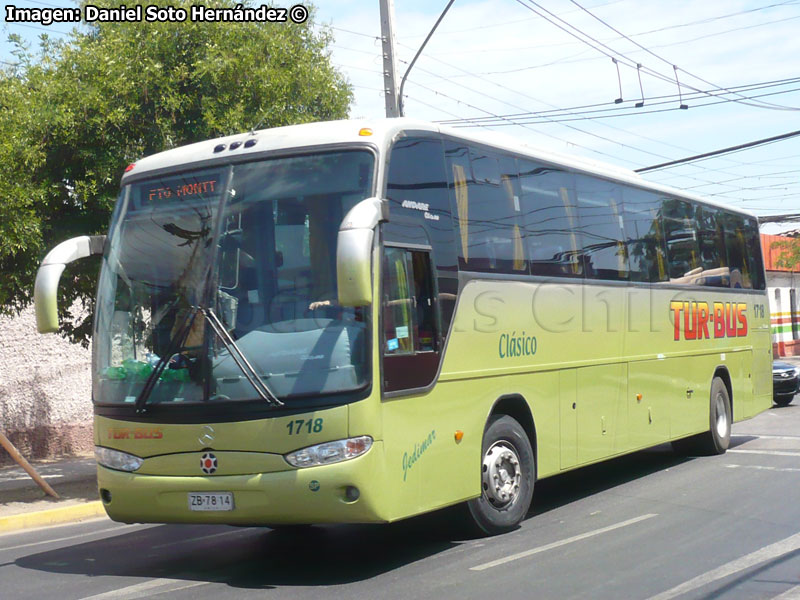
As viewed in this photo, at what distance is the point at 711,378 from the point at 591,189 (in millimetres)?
4484

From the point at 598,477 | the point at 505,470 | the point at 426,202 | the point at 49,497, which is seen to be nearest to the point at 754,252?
the point at 598,477

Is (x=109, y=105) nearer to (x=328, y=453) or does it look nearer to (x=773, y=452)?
(x=328, y=453)

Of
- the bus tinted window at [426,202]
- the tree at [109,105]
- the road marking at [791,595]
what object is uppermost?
the tree at [109,105]

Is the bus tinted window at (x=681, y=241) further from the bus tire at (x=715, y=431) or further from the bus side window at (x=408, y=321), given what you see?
the bus side window at (x=408, y=321)

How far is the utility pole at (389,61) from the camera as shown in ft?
54.7

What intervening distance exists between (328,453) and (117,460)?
73.2 inches

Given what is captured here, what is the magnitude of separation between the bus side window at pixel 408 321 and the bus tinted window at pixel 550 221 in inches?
82.1

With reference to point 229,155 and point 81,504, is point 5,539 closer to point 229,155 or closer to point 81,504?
point 81,504

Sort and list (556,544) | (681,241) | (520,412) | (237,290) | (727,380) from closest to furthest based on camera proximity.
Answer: (237,290), (556,544), (520,412), (681,241), (727,380)

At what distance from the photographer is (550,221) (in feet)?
33.5

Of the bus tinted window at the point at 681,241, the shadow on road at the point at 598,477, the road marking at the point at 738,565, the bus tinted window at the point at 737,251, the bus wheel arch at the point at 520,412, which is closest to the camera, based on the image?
the road marking at the point at 738,565

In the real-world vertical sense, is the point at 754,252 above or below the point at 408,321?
above

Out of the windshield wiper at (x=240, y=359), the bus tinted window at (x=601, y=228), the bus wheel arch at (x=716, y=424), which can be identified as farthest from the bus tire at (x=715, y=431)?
the windshield wiper at (x=240, y=359)

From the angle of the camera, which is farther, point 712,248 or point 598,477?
point 712,248
